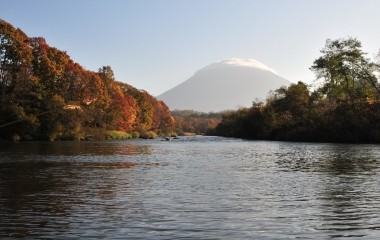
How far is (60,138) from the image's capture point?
87875 mm

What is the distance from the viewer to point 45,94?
83938 mm

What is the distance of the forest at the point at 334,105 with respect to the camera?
80.7m

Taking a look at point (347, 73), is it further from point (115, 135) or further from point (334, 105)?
point (115, 135)

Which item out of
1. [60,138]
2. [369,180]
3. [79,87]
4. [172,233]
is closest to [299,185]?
[369,180]

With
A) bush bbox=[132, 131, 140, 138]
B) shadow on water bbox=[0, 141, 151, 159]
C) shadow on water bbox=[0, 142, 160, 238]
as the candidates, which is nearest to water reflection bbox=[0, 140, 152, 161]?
shadow on water bbox=[0, 141, 151, 159]

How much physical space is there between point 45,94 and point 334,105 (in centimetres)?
5661

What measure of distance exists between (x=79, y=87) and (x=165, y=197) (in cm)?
8088

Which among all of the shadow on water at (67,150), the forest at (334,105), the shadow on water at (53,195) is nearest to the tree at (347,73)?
the forest at (334,105)

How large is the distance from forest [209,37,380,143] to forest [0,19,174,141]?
40.7 metres

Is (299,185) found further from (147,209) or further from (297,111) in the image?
(297,111)

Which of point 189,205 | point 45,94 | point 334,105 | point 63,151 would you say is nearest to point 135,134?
point 45,94

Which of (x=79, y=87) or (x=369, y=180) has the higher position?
(x=79, y=87)

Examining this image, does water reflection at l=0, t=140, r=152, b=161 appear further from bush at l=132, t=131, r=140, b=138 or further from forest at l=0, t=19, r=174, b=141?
bush at l=132, t=131, r=140, b=138

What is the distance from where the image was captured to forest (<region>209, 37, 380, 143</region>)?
265 feet
